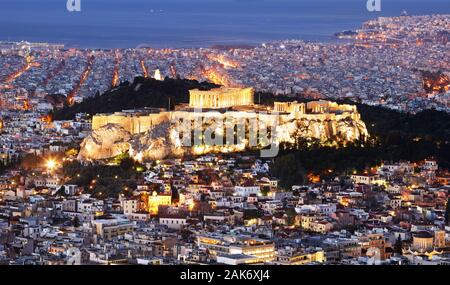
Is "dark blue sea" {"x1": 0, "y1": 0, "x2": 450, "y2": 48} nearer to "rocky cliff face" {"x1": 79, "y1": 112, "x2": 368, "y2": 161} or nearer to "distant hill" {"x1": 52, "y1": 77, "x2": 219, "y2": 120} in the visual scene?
"distant hill" {"x1": 52, "y1": 77, "x2": 219, "y2": 120}

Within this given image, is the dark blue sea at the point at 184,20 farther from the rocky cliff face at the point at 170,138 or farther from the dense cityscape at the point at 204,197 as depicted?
the rocky cliff face at the point at 170,138

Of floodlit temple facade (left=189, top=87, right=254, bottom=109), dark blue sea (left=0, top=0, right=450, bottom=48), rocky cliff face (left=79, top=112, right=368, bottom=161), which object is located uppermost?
dark blue sea (left=0, top=0, right=450, bottom=48)

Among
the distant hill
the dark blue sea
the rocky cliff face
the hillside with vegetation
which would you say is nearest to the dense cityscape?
the rocky cliff face

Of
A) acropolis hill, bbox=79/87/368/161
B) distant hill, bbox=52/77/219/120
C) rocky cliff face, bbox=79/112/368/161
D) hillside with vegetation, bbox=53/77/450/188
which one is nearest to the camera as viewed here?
hillside with vegetation, bbox=53/77/450/188

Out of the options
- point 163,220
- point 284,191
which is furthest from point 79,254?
point 284,191

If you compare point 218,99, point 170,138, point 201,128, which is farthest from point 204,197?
point 218,99

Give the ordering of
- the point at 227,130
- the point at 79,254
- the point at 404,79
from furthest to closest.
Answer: the point at 404,79
the point at 227,130
the point at 79,254

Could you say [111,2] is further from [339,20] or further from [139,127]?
[139,127]
